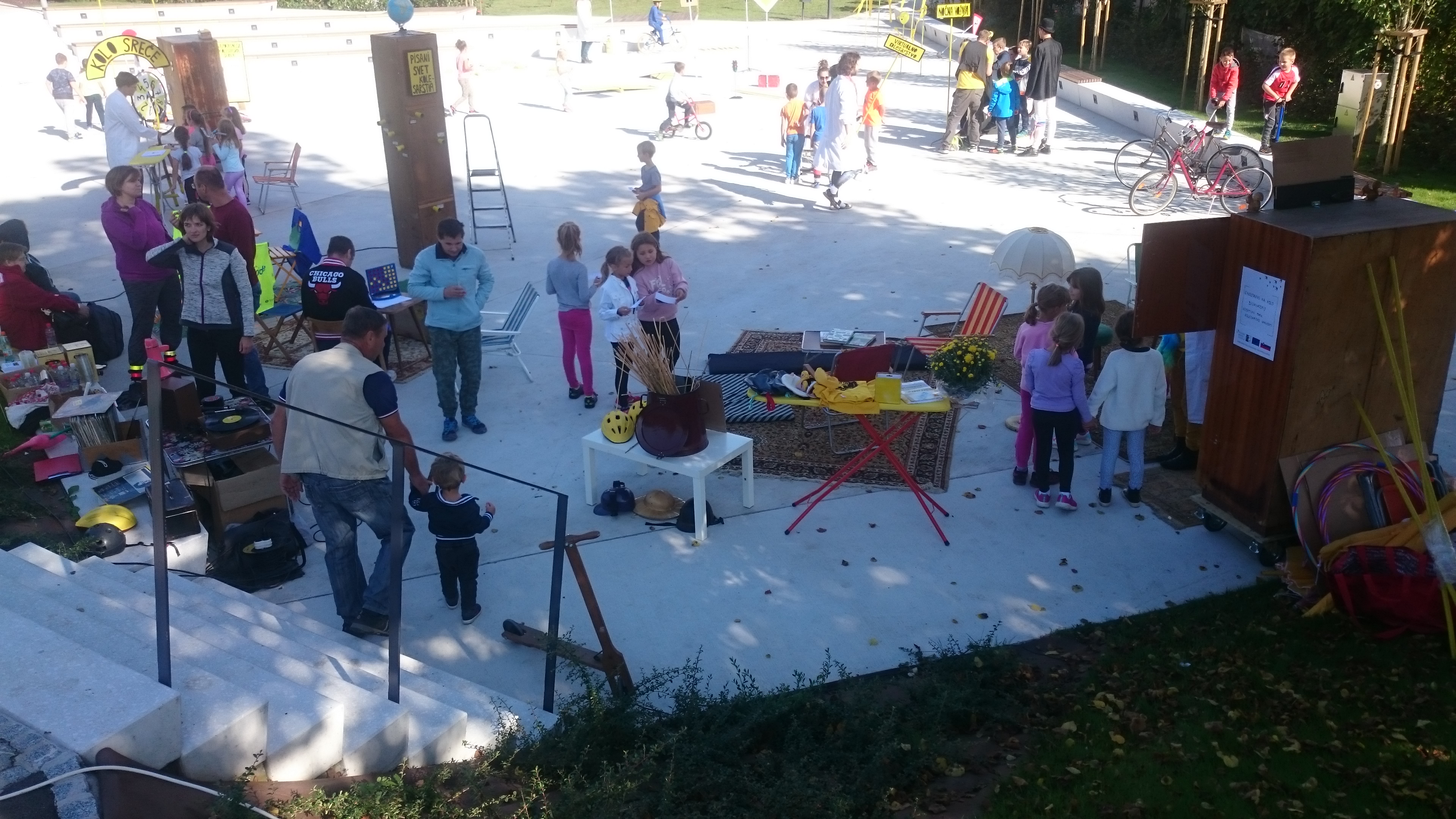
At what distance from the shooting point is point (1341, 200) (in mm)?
6473

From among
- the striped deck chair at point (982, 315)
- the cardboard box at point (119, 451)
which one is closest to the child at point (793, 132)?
the striped deck chair at point (982, 315)

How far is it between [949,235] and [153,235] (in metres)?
8.48

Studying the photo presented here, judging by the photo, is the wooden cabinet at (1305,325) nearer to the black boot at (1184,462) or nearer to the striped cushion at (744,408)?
the black boot at (1184,462)

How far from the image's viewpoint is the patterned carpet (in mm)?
7793

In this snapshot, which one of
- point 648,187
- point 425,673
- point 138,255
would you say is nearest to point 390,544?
point 425,673

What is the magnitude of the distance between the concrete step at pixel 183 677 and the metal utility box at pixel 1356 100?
16218mm

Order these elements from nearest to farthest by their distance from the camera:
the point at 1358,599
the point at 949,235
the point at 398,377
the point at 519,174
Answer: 1. the point at 1358,599
2. the point at 398,377
3. the point at 949,235
4. the point at 519,174

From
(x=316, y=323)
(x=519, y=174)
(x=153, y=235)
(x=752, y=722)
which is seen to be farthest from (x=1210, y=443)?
(x=519, y=174)

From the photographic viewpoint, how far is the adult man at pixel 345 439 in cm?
544

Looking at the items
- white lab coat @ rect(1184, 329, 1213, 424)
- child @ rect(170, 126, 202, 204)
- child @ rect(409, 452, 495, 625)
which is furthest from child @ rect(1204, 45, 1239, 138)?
child @ rect(409, 452, 495, 625)

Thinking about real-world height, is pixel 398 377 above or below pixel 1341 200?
below

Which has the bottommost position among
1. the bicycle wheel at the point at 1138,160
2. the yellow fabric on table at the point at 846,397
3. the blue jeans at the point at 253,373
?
the blue jeans at the point at 253,373

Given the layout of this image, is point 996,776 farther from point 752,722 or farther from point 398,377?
point 398,377

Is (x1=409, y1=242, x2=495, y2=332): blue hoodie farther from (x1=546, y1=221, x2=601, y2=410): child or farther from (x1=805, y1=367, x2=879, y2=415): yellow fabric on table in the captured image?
(x1=805, y1=367, x2=879, y2=415): yellow fabric on table
